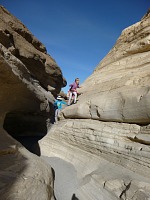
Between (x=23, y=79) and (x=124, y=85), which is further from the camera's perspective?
(x=23, y=79)

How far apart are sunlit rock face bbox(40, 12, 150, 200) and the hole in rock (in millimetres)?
3300

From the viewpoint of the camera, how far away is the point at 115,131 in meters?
4.93

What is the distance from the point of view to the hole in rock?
35.6ft

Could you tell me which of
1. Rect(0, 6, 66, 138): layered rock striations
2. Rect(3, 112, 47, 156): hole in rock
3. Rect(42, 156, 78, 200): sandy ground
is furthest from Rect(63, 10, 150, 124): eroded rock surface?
Rect(3, 112, 47, 156): hole in rock

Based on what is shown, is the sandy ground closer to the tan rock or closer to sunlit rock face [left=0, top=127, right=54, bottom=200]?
the tan rock

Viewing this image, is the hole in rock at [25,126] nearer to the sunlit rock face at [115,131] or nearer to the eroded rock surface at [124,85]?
the sunlit rock face at [115,131]

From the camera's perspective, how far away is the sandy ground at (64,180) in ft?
13.8

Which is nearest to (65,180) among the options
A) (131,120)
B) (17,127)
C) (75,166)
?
(75,166)

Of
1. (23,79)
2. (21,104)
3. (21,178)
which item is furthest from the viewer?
(21,104)

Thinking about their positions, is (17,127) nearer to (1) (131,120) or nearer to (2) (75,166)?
(2) (75,166)

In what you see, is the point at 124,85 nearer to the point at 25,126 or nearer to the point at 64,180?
the point at 64,180

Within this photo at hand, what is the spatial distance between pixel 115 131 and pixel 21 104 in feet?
16.9

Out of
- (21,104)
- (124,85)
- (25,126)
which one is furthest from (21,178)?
(25,126)

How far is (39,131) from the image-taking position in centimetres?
1239
